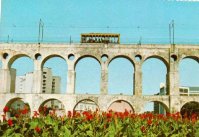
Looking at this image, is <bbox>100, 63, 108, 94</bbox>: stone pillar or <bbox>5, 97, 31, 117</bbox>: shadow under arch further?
<bbox>100, 63, 108, 94</bbox>: stone pillar

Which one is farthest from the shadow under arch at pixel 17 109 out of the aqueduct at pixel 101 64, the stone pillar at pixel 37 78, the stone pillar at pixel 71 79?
the stone pillar at pixel 71 79

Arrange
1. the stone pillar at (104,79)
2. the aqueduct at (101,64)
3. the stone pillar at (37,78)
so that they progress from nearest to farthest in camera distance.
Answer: the aqueduct at (101,64) → the stone pillar at (104,79) → the stone pillar at (37,78)

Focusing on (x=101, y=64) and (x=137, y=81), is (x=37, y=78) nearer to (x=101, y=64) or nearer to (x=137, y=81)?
(x=101, y=64)

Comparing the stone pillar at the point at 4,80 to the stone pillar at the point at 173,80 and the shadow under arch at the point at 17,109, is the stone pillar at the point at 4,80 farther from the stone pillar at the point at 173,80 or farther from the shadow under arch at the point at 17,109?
the stone pillar at the point at 173,80

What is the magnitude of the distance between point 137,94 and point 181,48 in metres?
8.06

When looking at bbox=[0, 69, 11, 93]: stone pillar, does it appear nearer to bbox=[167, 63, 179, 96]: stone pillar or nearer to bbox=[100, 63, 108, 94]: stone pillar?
bbox=[100, 63, 108, 94]: stone pillar

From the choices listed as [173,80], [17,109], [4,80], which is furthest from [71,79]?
[17,109]

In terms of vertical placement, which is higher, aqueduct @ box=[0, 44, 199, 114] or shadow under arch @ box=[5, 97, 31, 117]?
aqueduct @ box=[0, 44, 199, 114]

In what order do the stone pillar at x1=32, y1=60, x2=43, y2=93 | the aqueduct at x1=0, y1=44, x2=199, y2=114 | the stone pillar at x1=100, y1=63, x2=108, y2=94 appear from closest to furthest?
the aqueduct at x1=0, y1=44, x2=199, y2=114 → the stone pillar at x1=100, y1=63, x2=108, y2=94 → the stone pillar at x1=32, y1=60, x2=43, y2=93

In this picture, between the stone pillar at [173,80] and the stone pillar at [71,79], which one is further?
the stone pillar at [71,79]

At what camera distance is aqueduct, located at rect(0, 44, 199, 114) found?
4272cm

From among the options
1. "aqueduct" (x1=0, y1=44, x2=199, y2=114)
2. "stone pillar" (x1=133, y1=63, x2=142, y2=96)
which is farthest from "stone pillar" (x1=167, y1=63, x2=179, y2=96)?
"stone pillar" (x1=133, y1=63, x2=142, y2=96)

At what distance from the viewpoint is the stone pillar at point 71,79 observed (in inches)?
1699

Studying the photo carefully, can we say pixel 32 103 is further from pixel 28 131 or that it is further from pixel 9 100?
pixel 28 131
